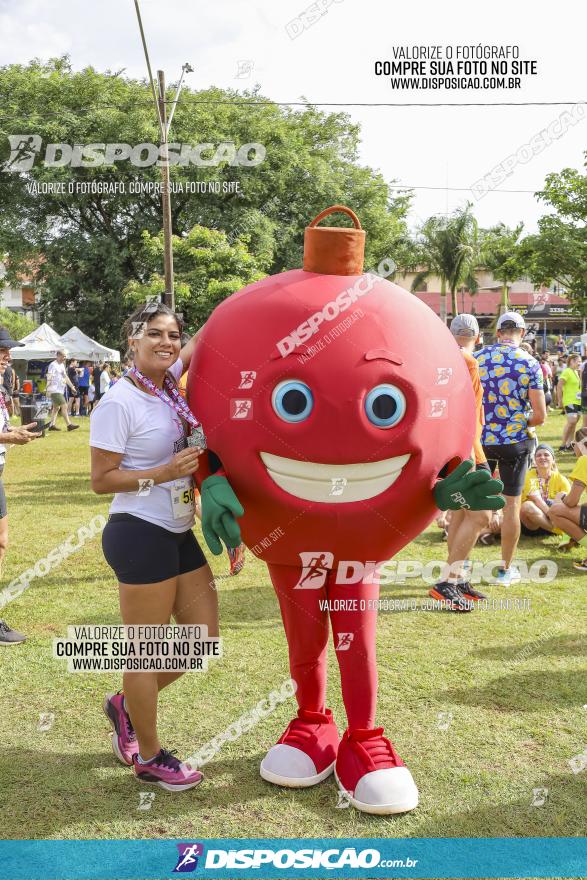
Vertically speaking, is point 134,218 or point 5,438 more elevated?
point 134,218

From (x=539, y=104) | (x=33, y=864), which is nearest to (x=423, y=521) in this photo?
(x=33, y=864)

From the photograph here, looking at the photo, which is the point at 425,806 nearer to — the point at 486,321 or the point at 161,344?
the point at 161,344

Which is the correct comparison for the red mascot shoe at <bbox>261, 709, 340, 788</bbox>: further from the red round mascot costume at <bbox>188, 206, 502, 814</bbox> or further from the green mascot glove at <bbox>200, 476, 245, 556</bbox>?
the green mascot glove at <bbox>200, 476, 245, 556</bbox>

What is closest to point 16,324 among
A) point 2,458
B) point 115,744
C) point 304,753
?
point 2,458

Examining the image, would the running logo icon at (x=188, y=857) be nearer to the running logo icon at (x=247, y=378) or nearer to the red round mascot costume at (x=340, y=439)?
the red round mascot costume at (x=340, y=439)

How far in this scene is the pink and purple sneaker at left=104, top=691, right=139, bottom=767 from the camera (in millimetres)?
3756

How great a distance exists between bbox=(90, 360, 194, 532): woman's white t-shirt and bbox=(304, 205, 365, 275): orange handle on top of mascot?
875 millimetres

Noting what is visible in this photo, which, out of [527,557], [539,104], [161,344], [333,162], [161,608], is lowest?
[527,557]

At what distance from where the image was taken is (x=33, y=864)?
3014mm

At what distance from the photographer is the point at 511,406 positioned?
20.1ft

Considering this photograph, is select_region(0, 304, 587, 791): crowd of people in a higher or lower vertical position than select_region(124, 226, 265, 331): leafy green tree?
lower

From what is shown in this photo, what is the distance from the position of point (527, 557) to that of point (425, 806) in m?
4.46

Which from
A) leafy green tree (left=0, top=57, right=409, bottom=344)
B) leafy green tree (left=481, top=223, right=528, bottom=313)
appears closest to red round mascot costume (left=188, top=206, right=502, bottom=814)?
leafy green tree (left=0, top=57, right=409, bottom=344)

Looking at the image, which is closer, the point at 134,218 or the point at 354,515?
the point at 354,515
